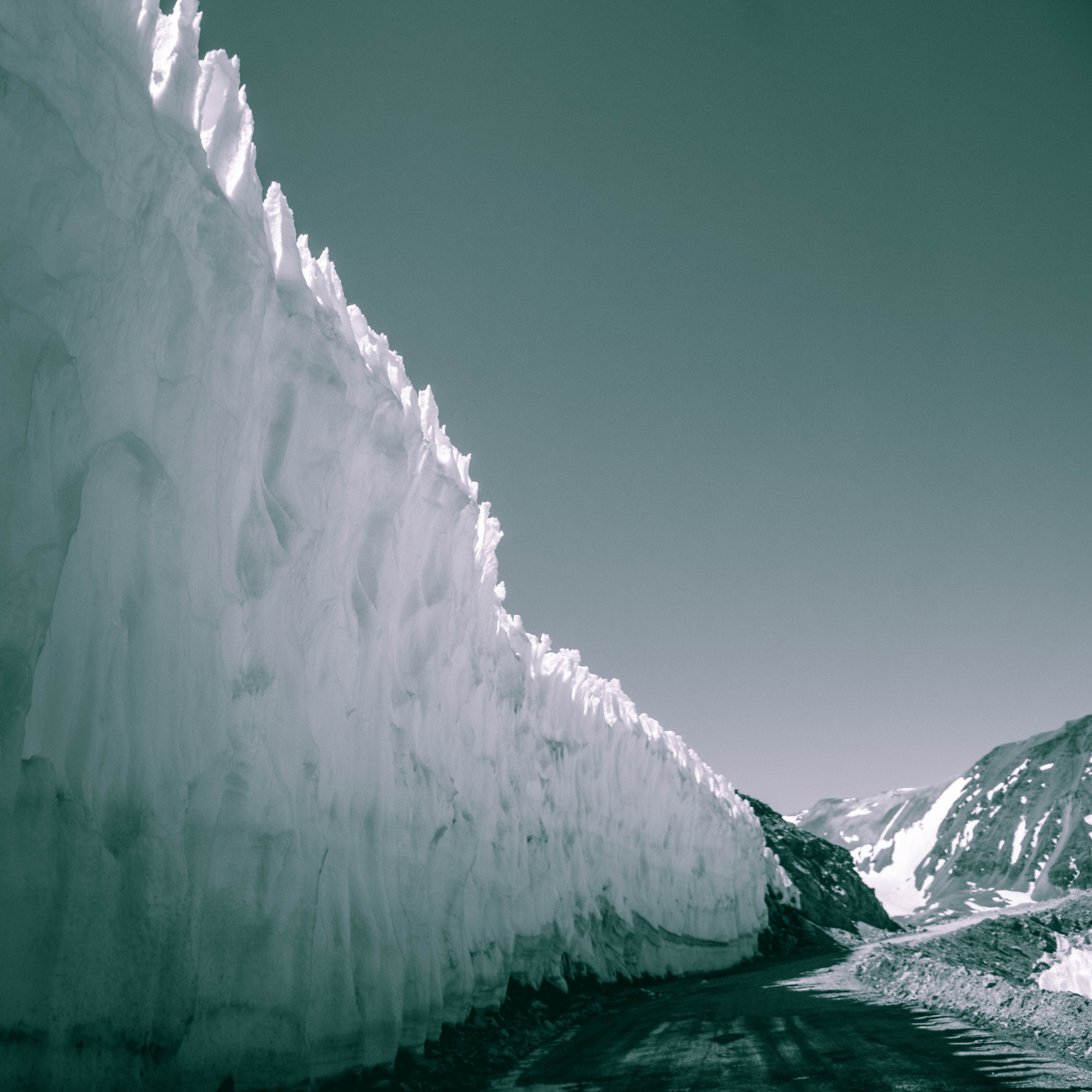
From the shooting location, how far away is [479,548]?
20.6 meters

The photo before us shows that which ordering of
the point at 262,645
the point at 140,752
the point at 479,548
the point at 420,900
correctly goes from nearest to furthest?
the point at 140,752 → the point at 262,645 → the point at 420,900 → the point at 479,548

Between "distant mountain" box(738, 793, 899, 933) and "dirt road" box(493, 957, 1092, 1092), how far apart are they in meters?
45.1

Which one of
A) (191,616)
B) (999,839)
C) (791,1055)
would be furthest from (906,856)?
(191,616)

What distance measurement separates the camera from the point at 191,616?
8258 millimetres

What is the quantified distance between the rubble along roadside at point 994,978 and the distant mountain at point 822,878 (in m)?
11.7

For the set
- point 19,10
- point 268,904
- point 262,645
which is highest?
point 19,10

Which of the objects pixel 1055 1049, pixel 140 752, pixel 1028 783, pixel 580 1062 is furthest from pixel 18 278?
pixel 1028 783

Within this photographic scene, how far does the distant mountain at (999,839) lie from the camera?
108 metres

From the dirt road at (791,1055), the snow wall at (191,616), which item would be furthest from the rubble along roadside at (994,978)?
the snow wall at (191,616)

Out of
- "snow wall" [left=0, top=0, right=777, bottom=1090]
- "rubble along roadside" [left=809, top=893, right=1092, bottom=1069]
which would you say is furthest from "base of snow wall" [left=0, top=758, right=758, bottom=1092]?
"rubble along roadside" [left=809, top=893, right=1092, bottom=1069]

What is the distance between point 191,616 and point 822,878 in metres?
66.3

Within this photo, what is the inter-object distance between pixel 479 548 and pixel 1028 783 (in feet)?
465

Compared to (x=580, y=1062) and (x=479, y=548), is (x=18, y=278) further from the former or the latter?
(x=479, y=548)

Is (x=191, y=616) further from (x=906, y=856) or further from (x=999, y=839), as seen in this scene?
(x=906, y=856)
